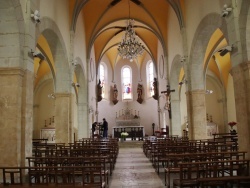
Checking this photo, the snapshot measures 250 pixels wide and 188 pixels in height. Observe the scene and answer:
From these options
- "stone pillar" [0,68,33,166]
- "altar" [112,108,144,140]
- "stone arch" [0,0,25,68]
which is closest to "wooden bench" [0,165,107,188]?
"stone pillar" [0,68,33,166]

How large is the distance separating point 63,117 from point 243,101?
8.59m

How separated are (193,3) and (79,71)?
872 centimetres

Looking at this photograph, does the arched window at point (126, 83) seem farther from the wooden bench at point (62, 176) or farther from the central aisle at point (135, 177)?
the wooden bench at point (62, 176)

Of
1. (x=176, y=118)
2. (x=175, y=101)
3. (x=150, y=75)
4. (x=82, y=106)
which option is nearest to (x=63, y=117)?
(x=82, y=106)

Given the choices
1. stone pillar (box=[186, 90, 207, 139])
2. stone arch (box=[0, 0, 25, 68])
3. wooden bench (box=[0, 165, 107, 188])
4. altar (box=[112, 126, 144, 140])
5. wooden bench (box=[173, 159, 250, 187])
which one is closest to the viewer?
wooden bench (box=[173, 159, 250, 187])

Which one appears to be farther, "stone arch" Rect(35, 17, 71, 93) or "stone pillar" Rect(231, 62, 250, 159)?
"stone arch" Rect(35, 17, 71, 93)

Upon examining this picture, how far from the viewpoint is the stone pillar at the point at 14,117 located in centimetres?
714

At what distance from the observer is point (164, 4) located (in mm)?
17922

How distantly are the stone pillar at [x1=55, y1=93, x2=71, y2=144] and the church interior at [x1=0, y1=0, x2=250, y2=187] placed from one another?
5cm

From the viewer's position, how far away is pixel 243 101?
7598 millimetres

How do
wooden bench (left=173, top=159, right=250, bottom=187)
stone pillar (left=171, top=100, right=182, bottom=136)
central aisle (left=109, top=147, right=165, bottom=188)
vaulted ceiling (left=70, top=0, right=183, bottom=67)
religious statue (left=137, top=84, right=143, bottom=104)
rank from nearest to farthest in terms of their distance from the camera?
wooden bench (left=173, top=159, right=250, bottom=187)
central aisle (left=109, top=147, right=165, bottom=188)
vaulted ceiling (left=70, top=0, right=183, bottom=67)
stone pillar (left=171, top=100, right=182, bottom=136)
religious statue (left=137, top=84, right=143, bottom=104)

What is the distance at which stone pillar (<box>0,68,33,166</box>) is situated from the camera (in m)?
7.14

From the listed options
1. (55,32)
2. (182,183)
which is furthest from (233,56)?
(55,32)

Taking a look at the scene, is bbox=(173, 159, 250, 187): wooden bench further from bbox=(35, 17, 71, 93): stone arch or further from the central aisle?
bbox=(35, 17, 71, 93): stone arch
